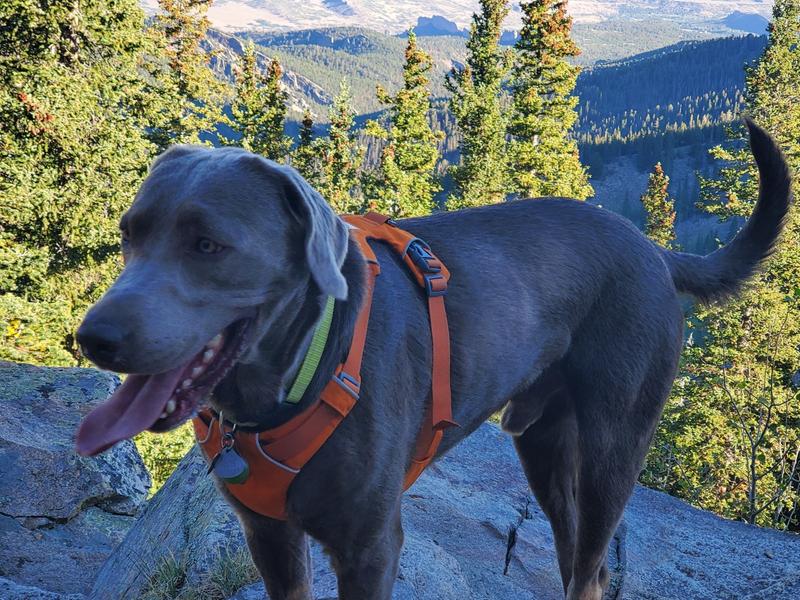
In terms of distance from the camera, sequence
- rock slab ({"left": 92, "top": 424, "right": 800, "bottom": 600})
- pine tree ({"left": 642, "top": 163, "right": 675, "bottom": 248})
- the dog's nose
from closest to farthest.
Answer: the dog's nose
rock slab ({"left": 92, "top": 424, "right": 800, "bottom": 600})
pine tree ({"left": 642, "top": 163, "right": 675, "bottom": 248})

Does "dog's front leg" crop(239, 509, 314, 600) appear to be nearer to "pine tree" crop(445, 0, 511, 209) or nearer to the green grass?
the green grass

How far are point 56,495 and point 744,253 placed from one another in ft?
19.7

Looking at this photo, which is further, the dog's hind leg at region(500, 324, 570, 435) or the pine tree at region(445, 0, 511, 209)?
the pine tree at region(445, 0, 511, 209)

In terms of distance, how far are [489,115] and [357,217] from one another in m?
32.6

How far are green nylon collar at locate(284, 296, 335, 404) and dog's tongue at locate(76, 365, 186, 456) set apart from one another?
0.44m

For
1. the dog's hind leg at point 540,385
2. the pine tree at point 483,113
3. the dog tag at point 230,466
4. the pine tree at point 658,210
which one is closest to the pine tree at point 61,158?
the dog's hind leg at point 540,385

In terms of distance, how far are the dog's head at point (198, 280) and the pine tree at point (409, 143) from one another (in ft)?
96.6

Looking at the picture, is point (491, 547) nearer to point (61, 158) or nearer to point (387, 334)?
point (387, 334)

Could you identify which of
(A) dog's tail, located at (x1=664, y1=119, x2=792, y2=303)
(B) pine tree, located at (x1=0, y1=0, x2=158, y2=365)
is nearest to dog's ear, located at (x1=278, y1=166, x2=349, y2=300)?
(A) dog's tail, located at (x1=664, y1=119, x2=792, y2=303)

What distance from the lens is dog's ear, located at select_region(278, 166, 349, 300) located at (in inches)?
86.3

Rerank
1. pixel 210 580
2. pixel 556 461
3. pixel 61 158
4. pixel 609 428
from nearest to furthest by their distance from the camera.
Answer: pixel 609 428 < pixel 210 580 < pixel 556 461 < pixel 61 158

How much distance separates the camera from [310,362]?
249cm

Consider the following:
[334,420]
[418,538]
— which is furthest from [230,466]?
[418,538]

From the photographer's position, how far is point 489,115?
Answer: 1350 inches
